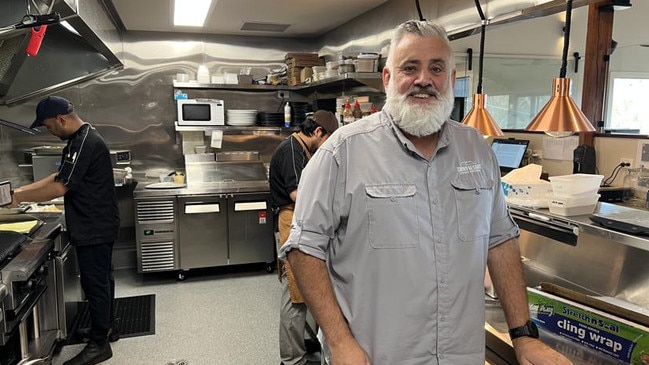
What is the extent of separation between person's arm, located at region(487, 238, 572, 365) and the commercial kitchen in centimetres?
13

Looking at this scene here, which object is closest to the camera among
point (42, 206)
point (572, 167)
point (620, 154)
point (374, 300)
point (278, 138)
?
point (374, 300)

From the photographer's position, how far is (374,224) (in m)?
1.32

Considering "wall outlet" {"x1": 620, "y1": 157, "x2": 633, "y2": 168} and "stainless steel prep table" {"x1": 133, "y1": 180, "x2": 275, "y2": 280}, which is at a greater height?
"wall outlet" {"x1": 620, "y1": 157, "x2": 633, "y2": 168}

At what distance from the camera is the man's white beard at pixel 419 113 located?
1.38 m

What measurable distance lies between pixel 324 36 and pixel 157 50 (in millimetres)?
1900

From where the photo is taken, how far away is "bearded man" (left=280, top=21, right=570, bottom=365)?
1318mm

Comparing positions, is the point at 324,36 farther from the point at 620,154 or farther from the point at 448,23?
the point at 620,154

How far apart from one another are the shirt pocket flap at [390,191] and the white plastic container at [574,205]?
2.22 feet

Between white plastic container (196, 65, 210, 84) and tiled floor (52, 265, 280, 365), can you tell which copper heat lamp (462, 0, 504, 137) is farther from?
white plastic container (196, 65, 210, 84)

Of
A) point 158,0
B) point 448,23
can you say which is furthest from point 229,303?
point 448,23

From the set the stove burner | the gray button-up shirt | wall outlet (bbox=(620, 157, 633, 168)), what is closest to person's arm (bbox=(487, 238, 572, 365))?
the gray button-up shirt

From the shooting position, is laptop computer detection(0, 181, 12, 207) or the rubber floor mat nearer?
laptop computer detection(0, 181, 12, 207)

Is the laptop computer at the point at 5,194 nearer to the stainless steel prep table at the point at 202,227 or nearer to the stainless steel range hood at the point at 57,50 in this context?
the stainless steel range hood at the point at 57,50

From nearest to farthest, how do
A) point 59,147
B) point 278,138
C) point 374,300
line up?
point 374,300 → point 59,147 → point 278,138
